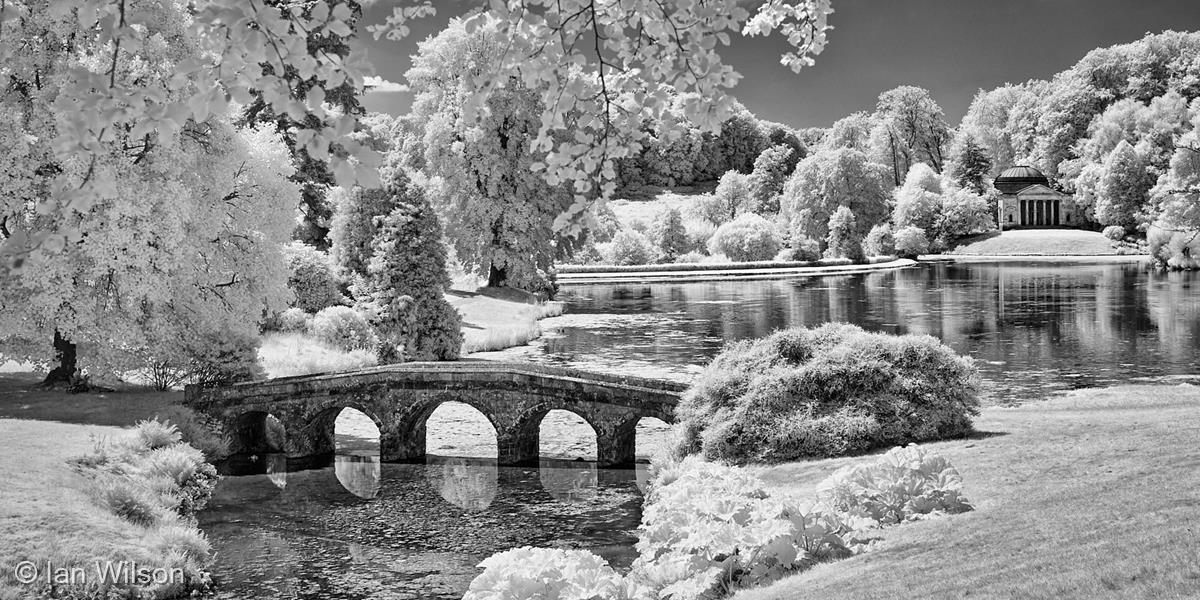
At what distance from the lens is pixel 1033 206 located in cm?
11644

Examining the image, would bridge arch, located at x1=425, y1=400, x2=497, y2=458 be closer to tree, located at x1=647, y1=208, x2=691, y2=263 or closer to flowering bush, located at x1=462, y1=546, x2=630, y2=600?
flowering bush, located at x1=462, y1=546, x2=630, y2=600

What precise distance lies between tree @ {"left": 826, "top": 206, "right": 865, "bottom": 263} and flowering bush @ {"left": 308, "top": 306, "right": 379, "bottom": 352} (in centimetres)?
7308

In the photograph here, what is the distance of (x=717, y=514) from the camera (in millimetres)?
14914

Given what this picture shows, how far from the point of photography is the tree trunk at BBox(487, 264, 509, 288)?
6172 cm

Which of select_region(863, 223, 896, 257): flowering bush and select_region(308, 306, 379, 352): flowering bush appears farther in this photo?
select_region(863, 223, 896, 257): flowering bush

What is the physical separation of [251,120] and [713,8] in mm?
56911

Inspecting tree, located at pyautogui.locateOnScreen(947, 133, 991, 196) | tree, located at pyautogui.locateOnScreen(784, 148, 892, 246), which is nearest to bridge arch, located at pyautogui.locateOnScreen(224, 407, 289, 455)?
tree, located at pyautogui.locateOnScreen(784, 148, 892, 246)

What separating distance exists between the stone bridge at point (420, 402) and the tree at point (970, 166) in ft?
341

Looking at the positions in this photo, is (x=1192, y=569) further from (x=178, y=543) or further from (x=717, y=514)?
(x=178, y=543)

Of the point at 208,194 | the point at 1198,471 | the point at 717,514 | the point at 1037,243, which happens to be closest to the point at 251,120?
the point at 208,194

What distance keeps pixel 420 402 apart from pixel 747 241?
258 ft

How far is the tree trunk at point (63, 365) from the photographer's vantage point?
29078 millimetres

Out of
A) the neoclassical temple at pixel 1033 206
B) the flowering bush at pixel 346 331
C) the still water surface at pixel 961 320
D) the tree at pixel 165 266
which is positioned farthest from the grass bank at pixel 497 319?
the neoclassical temple at pixel 1033 206

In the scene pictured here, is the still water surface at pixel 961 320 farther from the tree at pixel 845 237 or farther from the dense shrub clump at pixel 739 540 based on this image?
the tree at pixel 845 237
